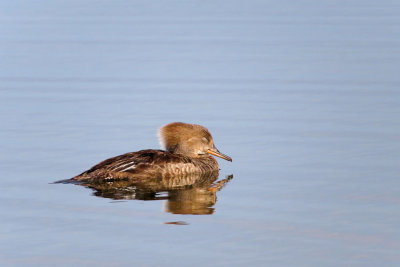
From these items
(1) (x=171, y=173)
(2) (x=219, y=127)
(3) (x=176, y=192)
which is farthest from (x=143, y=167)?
(2) (x=219, y=127)

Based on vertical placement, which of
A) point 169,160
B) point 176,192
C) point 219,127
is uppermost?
point 219,127

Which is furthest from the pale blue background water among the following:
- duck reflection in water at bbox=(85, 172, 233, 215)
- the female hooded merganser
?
the female hooded merganser

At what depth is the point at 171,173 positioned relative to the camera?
39.3ft

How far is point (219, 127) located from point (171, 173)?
2595 mm

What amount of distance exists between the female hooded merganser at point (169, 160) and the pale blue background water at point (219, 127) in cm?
35

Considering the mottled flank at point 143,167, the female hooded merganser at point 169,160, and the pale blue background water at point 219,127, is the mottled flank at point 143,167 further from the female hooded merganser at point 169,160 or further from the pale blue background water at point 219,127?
the pale blue background water at point 219,127

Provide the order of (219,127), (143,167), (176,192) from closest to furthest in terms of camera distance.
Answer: (176,192) < (143,167) < (219,127)

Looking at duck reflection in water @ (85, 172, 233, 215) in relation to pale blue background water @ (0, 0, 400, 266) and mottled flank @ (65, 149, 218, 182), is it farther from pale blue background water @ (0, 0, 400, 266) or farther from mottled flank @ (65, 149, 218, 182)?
pale blue background water @ (0, 0, 400, 266)

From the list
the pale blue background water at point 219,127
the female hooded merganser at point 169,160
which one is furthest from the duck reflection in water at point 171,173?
the pale blue background water at point 219,127

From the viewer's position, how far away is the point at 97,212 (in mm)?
9922

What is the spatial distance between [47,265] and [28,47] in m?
14.7

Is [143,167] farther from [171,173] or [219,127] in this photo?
[219,127]

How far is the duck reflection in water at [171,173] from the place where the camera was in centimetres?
1081

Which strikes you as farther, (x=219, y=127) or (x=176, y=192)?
(x=219, y=127)
